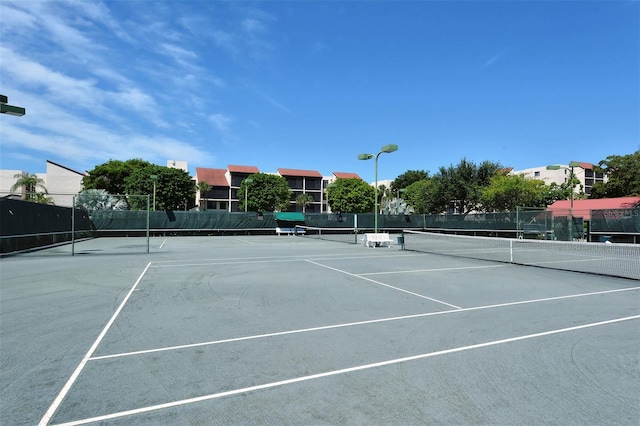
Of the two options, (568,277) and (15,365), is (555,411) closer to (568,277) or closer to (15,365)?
(15,365)

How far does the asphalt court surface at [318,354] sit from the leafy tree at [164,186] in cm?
5996

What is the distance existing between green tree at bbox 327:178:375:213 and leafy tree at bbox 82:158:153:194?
4232 centimetres

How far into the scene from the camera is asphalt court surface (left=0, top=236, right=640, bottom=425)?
355cm

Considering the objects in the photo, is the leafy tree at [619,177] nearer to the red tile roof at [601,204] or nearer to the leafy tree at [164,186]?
the red tile roof at [601,204]

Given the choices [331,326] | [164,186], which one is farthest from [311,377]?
[164,186]

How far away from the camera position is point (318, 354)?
5039 mm

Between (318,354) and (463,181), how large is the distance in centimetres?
5205

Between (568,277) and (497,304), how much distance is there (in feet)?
19.5

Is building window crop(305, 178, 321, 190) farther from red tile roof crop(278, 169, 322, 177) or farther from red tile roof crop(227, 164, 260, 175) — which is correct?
red tile roof crop(227, 164, 260, 175)

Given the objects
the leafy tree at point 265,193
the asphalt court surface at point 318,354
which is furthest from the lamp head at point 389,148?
the leafy tree at point 265,193

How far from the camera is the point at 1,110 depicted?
1055cm

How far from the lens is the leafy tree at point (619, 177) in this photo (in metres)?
51.1

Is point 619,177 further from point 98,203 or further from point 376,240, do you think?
point 98,203

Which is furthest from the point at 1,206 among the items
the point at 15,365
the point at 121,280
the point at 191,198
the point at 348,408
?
the point at 191,198
